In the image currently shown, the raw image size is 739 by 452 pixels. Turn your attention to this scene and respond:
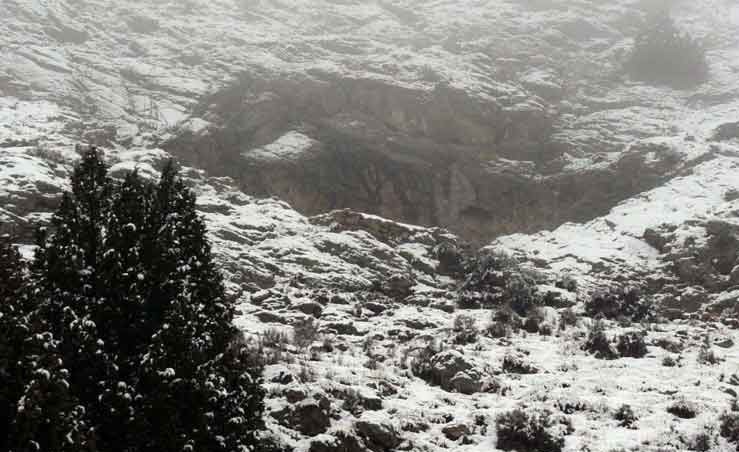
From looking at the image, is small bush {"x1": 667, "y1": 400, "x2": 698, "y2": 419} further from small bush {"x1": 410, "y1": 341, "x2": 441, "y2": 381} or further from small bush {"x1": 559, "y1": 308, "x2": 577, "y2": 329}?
small bush {"x1": 559, "y1": 308, "x2": 577, "y2": 329}

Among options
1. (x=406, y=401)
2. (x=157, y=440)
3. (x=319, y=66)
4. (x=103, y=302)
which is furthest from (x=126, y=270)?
(x=319, y=66)

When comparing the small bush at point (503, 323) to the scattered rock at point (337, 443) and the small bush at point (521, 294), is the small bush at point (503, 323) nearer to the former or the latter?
the small bush at point (521, 294)

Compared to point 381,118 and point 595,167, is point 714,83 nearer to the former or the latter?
point 595,167

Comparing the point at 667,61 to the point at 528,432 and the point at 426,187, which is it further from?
the point at 528,432

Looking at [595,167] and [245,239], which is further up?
[595,167]

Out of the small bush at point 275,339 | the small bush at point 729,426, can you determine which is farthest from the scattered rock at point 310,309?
the small bush at point 729,426

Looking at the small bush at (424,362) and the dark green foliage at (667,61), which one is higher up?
the dark green foliage at (667,61)

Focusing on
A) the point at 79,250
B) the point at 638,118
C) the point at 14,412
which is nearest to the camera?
the point at 14,412
